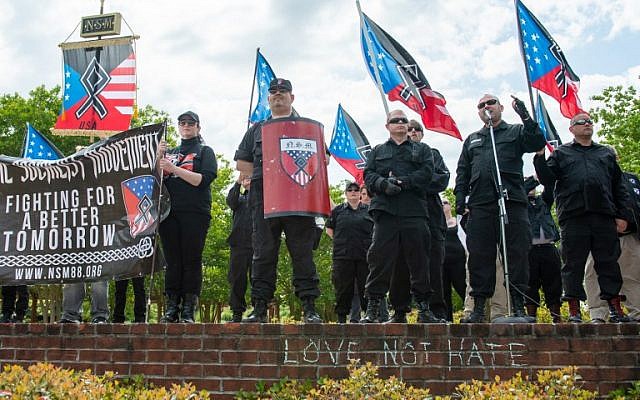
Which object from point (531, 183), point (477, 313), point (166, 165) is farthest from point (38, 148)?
point (477, 313)

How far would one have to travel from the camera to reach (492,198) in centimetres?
571

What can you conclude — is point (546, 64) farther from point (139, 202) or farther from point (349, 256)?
point (139, 202)

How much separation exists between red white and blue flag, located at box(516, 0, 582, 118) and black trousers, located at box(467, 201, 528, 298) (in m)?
2.69

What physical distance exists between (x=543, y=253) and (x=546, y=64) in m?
2.34

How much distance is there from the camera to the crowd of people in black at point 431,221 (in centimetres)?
546

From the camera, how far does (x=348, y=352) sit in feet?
16.0

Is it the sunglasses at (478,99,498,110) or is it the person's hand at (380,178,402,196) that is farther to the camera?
the sunglasses at (478,99,498,110)

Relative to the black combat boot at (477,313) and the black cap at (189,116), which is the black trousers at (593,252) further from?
the black cap at (189,116)

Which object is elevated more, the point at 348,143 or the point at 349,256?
the point at 348,143

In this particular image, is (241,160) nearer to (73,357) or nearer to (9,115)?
(73,357)

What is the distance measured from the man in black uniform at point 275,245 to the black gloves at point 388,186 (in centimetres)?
63

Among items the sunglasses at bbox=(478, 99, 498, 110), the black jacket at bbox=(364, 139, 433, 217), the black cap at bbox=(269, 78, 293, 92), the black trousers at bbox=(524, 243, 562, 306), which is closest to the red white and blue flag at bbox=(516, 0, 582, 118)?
the black trousers at bbox=(524, 243, 562, 306)

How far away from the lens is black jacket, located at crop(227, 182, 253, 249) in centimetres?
775

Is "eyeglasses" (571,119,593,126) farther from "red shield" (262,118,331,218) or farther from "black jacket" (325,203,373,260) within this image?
"black jacket" (325,203,373,260)
